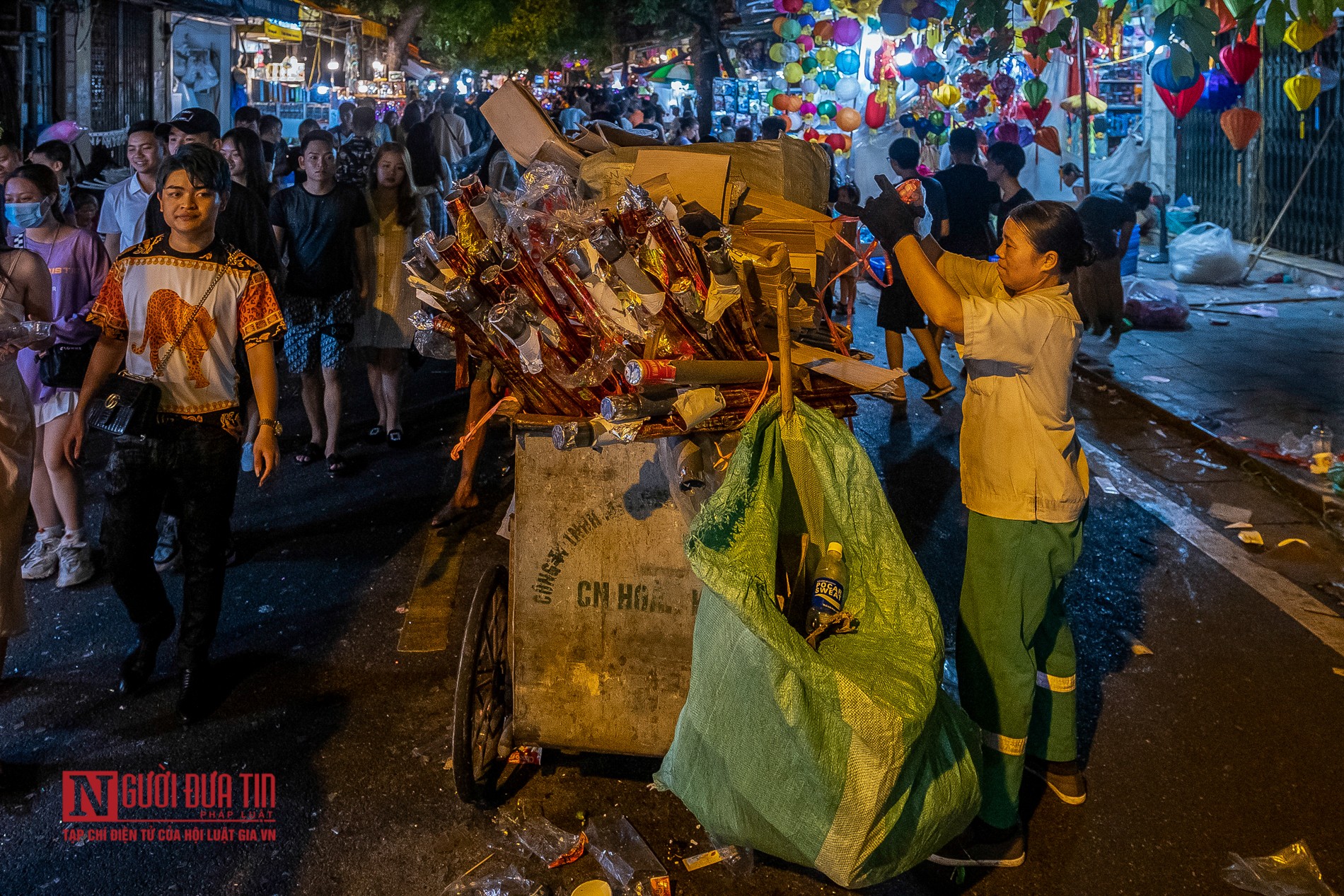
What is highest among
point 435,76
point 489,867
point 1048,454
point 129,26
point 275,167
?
point 435,76

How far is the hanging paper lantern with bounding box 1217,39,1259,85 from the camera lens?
10680 mm

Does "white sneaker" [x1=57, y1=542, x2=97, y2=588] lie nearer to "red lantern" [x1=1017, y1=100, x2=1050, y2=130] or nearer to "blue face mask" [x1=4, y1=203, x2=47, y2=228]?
"blue face mask" [x1=4, y1=203, x2=47, y2=228]

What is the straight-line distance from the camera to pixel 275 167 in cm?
932

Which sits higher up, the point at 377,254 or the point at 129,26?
the point at 129,26

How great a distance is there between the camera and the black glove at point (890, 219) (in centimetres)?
317

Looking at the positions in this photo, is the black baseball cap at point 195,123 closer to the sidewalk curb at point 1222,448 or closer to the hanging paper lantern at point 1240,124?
the sidewalk curb at point 1222,448

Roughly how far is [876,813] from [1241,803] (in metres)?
1.93

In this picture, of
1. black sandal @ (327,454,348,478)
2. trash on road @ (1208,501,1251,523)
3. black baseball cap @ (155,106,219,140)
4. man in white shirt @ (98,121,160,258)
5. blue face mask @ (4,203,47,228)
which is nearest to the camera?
blue face mask @ (4,203,47,228)

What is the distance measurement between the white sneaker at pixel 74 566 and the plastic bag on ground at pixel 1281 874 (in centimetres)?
506

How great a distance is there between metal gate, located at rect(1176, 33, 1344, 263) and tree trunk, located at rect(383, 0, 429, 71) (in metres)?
18.3


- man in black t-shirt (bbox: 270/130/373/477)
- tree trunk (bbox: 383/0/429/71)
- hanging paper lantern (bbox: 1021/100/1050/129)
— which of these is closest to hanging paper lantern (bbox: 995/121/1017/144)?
hanging paper lantern (bbox: 1021/100/1050/129)

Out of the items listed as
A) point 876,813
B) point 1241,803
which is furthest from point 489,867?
point 1241,803

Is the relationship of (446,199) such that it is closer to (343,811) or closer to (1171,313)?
(343,811)

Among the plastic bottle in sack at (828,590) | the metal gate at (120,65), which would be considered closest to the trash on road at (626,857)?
the plastic bottle in sack at (828,590)
